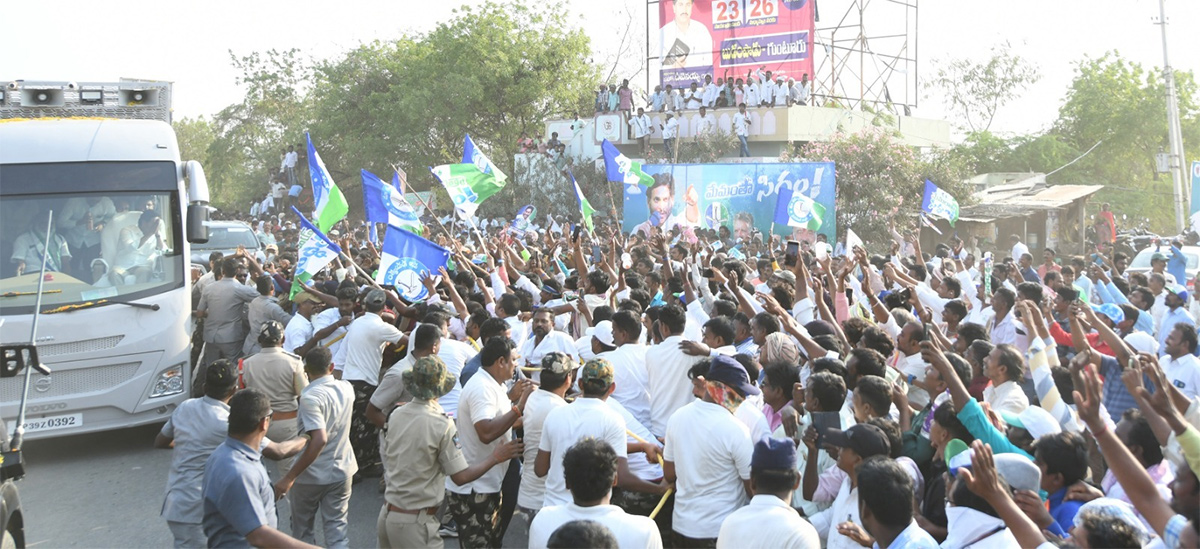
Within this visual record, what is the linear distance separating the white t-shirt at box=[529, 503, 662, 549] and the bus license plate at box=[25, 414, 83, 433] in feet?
21.6

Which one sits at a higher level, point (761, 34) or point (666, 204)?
point (761, 34)

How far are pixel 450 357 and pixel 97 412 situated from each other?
4072mm

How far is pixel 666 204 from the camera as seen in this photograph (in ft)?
68.0

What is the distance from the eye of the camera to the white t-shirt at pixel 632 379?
6.59 m

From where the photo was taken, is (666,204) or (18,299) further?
(666,204)

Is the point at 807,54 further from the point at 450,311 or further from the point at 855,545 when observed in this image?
the point at 855,545

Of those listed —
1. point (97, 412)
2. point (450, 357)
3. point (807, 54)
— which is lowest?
point (97, 412)

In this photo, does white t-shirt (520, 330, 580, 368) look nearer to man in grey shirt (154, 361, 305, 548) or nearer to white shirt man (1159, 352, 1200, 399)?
man in grey shirt (154, 361, 305, 548)

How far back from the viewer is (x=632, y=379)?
6.61 metres

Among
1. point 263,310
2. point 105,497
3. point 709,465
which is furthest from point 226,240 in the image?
point 709,465

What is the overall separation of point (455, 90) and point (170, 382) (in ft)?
81.3

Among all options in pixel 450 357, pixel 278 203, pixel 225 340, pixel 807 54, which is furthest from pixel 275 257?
pixel 807 54

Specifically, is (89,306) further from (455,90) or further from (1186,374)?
(455,90)

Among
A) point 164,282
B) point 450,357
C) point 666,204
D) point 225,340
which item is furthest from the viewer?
point 666,204
